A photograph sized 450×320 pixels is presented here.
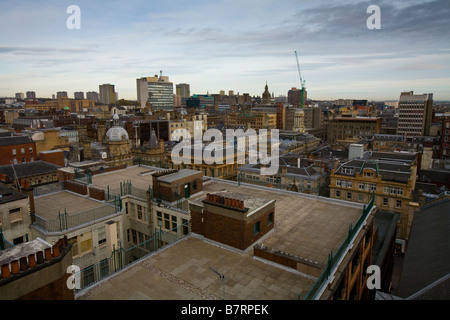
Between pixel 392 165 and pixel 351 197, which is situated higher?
pixel 392 165

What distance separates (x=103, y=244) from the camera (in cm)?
2369

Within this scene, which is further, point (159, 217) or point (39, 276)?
point (159, 217)

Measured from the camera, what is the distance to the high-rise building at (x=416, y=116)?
429ft

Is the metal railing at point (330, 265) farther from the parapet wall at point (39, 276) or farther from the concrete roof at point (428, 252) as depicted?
the parapet wall at point (39, 276)

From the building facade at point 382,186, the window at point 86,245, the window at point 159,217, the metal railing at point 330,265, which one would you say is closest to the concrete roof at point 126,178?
the window at point 159,217

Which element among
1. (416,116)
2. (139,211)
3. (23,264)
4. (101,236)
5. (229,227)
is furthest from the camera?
(416,116)

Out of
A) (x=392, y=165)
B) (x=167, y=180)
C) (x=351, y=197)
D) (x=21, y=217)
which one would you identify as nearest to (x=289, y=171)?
(x=351, y=197)

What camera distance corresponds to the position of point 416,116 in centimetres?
13238

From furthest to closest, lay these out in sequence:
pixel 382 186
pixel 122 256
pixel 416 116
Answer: pixel 416 116 < pixel 382 186 < pixel 122 256

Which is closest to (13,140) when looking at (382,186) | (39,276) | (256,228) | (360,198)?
(256,228)

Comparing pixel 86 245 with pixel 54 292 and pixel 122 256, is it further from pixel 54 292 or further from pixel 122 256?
pixel 54 292
